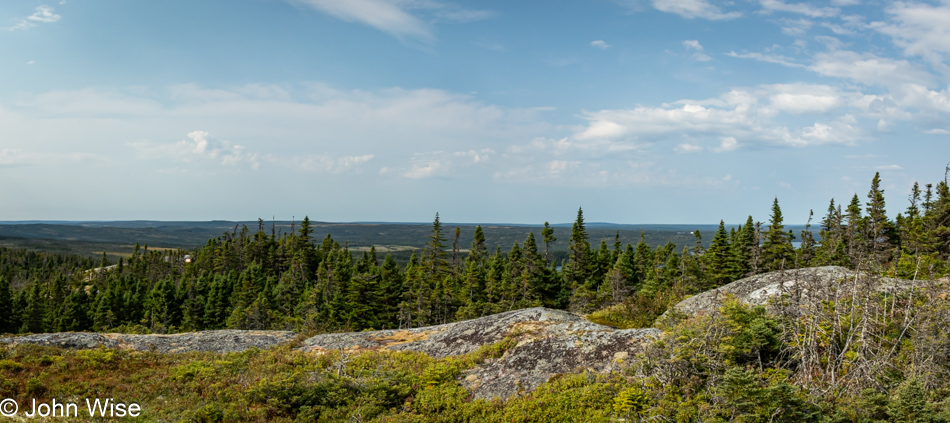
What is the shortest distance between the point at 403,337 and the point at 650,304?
40.8ft

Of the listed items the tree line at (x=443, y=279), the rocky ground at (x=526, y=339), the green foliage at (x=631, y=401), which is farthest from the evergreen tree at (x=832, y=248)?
the green foliage at (x=631, y=401)

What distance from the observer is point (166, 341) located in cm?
2244

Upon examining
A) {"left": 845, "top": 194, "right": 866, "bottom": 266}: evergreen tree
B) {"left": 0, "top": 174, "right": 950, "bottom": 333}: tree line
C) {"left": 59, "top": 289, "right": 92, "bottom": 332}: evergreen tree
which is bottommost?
{"left": 59, "top": 289, "right": 92, "bottom": 332}: evergreen tree

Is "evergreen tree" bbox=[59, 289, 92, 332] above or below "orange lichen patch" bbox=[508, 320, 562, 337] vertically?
below

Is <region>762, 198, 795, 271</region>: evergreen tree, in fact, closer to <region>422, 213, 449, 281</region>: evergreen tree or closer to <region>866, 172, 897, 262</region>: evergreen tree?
<region>866, 172, 897, 262</region>: evergreen tree

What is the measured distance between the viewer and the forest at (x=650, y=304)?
38.2 ft

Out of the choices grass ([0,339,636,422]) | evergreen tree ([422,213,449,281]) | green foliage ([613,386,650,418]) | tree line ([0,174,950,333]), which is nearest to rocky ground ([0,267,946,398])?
grass ([0,339,636,422])

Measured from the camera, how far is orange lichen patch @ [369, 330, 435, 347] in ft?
68.8

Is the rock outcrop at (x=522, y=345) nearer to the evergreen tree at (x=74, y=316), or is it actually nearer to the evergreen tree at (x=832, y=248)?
the evergreen tree at (x=832, y=248)

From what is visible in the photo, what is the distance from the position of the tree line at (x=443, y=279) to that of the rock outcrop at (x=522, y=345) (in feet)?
72.9

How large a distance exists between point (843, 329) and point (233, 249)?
11823 cm

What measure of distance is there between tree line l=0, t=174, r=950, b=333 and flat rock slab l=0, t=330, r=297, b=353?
17.4 m

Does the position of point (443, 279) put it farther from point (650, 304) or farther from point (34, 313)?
point (34, 313)

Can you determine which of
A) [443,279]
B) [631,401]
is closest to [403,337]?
[631,401]
